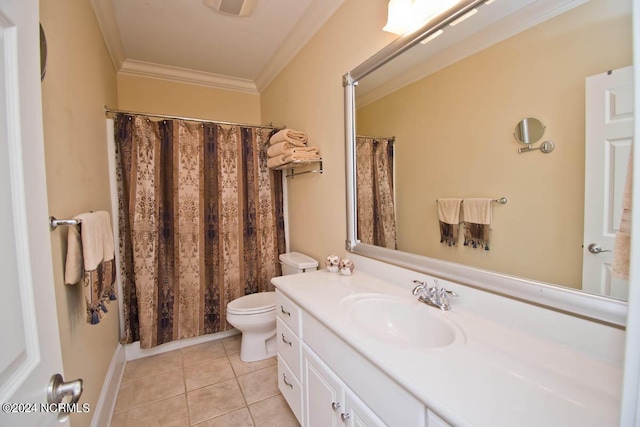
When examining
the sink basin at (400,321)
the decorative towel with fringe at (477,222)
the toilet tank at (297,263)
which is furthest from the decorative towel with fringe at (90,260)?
the decorative towel with fringe at (477,222)

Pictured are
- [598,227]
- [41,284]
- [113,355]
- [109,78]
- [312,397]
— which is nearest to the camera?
[41,284]

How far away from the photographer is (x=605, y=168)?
76cm

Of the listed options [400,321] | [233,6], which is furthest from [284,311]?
[233,6]

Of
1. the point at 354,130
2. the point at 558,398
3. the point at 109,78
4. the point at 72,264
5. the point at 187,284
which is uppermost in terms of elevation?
the point at 109,78

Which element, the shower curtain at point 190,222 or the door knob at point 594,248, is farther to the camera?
the shower curtain at point 190,222

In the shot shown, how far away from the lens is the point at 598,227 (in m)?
0.78

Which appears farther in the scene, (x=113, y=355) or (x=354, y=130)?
(x=113, y=355)

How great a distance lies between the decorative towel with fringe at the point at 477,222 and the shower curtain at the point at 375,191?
0.40 m

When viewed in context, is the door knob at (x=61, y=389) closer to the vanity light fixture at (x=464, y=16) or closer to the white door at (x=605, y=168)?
the white door at (x=605, y=168)

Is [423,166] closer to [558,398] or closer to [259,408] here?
[558,398]

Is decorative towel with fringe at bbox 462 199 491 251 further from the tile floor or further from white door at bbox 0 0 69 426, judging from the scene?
the tile floor

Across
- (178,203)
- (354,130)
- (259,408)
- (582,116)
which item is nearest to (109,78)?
(178,203)

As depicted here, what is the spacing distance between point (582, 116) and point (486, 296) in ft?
2.09

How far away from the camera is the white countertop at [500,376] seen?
588 millimetres
